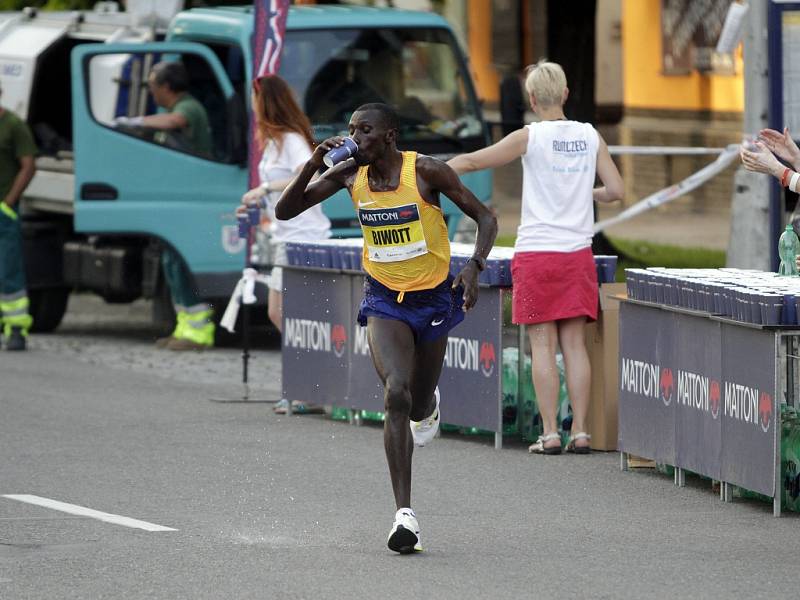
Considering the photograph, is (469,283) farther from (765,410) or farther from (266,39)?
(266,39)

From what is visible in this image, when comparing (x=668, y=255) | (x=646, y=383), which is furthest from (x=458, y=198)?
(x=668, y=255)

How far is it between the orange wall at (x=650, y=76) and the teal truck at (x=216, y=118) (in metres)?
12.3

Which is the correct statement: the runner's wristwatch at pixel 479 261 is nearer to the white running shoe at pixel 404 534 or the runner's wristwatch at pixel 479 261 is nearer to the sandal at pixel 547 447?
the white running shoe at pixel 404 534

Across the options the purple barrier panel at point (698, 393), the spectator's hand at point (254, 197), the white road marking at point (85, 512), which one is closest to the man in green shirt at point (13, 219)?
the spectator's hand at point (254, 197)

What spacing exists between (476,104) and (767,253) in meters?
2.78

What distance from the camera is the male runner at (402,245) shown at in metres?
8.27

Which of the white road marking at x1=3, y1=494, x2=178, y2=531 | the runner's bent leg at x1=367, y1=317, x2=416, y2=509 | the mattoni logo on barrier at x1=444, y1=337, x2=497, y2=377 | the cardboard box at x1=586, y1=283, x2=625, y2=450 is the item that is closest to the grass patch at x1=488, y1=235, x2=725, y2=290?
the mattoni logo on barrier at x1=444, y1=337, x2=497, y2=377

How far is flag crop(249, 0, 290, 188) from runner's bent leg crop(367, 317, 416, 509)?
5.25 meters

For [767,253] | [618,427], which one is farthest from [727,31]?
[618,427]

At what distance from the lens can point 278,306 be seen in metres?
12.8

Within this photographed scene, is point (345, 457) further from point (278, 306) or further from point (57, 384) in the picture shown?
point (57, 384)

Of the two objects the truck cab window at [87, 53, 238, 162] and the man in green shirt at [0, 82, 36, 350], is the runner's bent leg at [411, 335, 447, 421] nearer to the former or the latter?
the truck cab window at [87, 53, 238, 162]

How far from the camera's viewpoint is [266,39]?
13.6 m

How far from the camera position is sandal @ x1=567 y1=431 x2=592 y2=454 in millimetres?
10820
